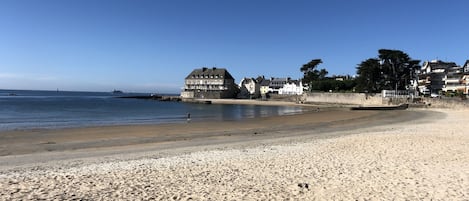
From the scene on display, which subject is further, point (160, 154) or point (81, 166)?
point (160, 154)

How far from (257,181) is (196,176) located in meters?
1.46

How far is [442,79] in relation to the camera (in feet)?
265

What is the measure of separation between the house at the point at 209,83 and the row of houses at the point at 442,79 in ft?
182

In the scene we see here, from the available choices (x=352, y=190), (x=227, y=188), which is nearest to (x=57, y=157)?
(x=227, y=188)

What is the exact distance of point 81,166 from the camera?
967cm

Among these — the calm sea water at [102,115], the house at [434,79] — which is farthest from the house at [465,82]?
the calm sea water at [102,115]

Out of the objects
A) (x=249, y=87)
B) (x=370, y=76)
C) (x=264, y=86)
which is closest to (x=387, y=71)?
(x=370, y=76)

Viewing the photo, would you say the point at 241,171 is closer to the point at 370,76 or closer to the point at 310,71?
the point at 370,76

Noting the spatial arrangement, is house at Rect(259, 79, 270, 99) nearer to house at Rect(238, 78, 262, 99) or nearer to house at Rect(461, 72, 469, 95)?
house at Rect(238, 78, 262, 99)

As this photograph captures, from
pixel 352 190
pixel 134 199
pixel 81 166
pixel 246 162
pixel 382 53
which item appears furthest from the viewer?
pixel 382 53

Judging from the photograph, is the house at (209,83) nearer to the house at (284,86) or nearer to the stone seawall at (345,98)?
the house at (284,86)

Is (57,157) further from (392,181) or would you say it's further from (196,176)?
(392,181)

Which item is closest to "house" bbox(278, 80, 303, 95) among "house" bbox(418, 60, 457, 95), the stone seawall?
the stone seawall

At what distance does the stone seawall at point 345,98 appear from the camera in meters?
65.8
